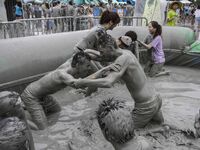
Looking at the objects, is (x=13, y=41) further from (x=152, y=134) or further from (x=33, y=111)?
(x=152, y=134)

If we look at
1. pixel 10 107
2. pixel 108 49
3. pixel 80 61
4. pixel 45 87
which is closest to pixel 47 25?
pixel 45 87

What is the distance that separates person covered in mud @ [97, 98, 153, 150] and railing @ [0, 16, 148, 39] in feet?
15.6

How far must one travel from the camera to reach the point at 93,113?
492 centimetres

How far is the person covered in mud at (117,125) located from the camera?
5.94 ft

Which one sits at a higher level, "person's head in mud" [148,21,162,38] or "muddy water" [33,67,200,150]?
"person's head in mud" [148,21,162,38]

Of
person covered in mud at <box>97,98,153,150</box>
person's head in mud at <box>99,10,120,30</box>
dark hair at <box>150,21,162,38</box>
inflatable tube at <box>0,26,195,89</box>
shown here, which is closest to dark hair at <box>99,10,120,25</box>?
person's head in mud at <box>99,10,120,30</box>

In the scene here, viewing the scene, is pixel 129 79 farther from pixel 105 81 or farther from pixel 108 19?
pixel 108 19

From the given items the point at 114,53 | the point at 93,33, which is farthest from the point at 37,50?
the point at 114,53

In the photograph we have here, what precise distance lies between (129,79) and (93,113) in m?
1.37

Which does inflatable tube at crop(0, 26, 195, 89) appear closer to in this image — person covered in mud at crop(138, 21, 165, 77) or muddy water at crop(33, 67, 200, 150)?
muddy water at crop(33, 67, 200, 150)

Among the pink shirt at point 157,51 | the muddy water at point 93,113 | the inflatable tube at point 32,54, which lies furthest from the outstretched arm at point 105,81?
the pink shirt at point 157,51

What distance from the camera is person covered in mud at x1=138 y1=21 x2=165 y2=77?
688cm

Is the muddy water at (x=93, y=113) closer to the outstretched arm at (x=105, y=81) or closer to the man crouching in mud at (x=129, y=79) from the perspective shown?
the man crouching in mud at (x=129, y=79)

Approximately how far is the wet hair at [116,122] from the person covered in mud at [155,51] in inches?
203
